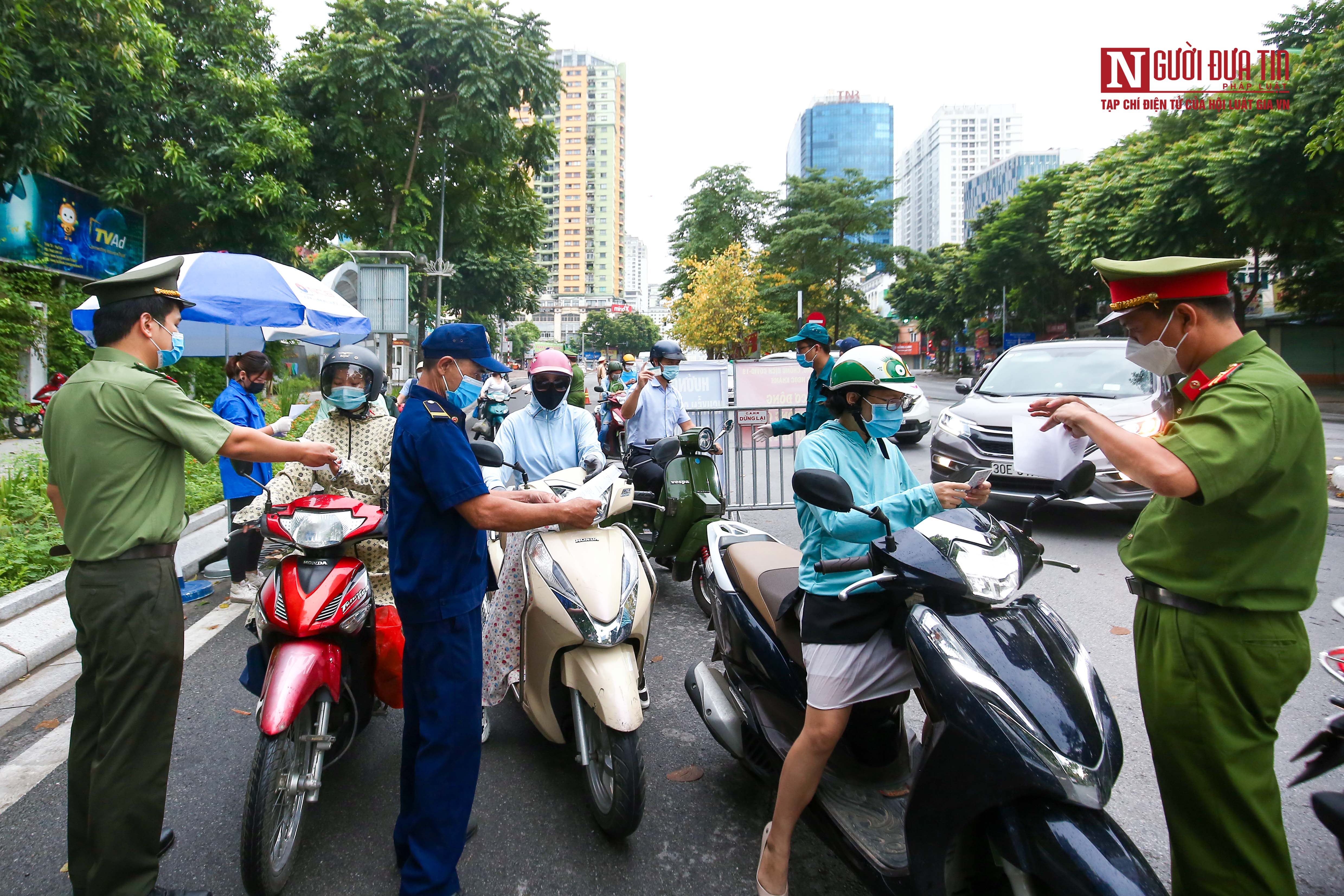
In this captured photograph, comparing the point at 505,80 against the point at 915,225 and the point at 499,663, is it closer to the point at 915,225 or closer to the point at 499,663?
the point at 499,663

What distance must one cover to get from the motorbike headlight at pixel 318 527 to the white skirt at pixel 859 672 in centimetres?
170

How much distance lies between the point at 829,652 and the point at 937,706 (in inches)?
16.2

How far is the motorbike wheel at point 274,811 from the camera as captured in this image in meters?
2.36

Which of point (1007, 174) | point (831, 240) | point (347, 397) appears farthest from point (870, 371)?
point (1007, 174)

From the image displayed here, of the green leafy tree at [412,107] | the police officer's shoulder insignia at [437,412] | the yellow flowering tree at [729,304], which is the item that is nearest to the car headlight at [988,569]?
the police officer's shoulder insignia at [437,412]

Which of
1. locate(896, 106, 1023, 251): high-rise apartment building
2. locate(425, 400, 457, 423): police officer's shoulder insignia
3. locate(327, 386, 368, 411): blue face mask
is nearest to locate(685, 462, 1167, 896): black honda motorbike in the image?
locate(425, 400, 457, 423): police officer's shoulder insignia

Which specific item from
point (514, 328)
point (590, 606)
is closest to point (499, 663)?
point (590, 606)

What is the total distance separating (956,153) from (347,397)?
455 feet

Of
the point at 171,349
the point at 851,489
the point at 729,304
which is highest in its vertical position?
the point at 729,304

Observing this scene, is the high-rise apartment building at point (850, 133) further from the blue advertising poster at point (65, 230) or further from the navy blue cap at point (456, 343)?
the navy blue cap at point (456, 343)

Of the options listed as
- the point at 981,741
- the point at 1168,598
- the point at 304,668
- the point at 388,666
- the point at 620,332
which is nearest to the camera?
the point at 981,741

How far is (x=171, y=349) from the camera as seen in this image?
2521 millimetres

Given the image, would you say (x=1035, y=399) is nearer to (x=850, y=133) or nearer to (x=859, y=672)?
(x=859, y=672)

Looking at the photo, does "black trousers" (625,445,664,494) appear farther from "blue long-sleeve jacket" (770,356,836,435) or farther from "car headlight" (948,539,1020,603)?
"car headlight" (948,539,1020,603)
